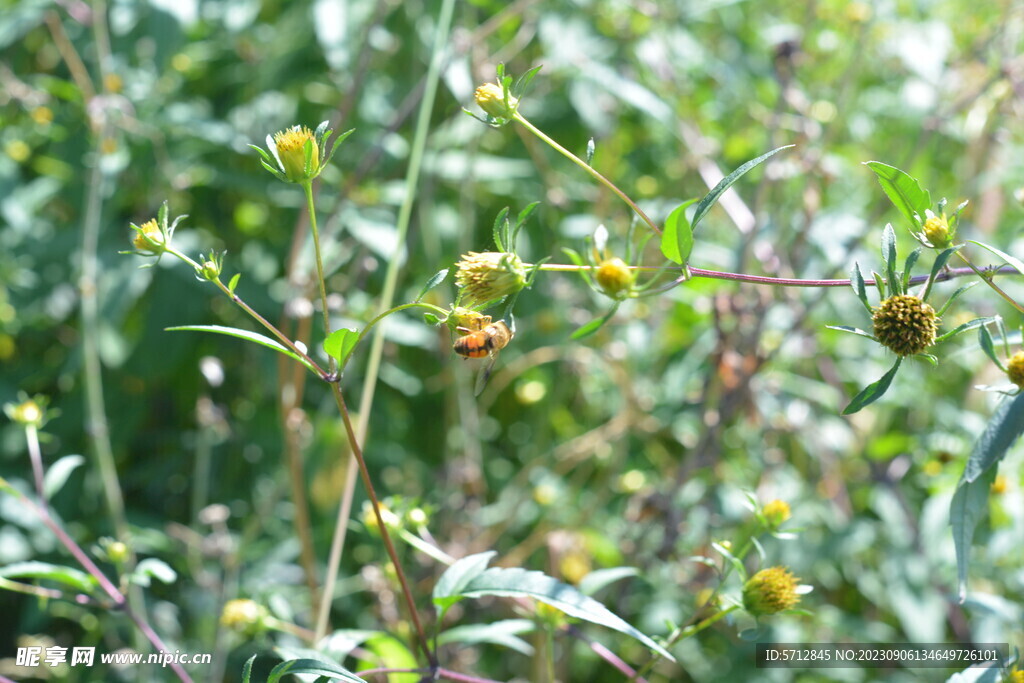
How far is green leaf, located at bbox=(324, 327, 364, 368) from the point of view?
45cm

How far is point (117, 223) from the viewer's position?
1337 millimetres

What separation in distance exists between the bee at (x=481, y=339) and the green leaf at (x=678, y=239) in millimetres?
105

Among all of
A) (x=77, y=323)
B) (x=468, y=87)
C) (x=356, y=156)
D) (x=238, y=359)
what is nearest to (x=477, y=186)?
(x=356, y=156)

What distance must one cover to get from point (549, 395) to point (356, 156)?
48 centimetres

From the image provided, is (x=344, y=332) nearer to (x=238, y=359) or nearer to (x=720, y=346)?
(x=720, y=346)

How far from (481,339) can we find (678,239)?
12 centimetres

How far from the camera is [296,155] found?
49 cm

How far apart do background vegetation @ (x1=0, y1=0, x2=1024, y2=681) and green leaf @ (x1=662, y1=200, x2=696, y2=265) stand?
562mm

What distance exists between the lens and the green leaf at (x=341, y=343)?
17.7 inches

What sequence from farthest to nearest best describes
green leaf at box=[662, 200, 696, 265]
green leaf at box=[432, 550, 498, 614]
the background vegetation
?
1. the background vegetation
2. green leaf at box=[432, 550, 498, 614]
3. green leaf at box=[662, 200, 696, 265]

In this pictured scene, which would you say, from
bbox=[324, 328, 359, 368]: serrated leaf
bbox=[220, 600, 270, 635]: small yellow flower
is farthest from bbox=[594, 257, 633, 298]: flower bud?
bbox=[220, 600, 270, 635]: small yellow flower

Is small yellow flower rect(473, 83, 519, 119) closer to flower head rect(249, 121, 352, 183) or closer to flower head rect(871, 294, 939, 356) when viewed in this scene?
flower head rect(249, 121, 352, 183)

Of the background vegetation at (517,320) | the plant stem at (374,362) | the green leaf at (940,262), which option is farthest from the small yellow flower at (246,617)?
the green leaf at (940,262)

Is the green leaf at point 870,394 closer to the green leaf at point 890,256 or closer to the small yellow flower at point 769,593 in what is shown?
the green leaf at point 890,256
